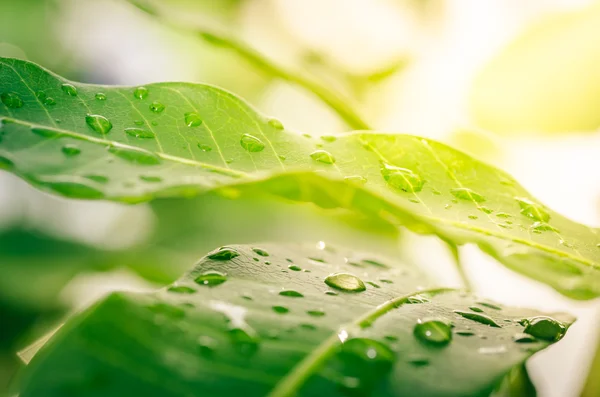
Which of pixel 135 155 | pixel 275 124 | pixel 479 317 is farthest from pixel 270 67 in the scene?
pixel 479 317

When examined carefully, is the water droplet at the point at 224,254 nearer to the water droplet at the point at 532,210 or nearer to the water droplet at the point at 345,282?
the water droplet at the point at 345,282

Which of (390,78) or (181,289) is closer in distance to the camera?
(181,289)

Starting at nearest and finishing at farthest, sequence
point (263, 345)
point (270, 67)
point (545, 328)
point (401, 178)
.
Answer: point (263, 345)
point (545, 328)
point (401, 178)
point (270, 67)

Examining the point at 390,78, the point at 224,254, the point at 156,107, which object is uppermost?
the point at 390,78

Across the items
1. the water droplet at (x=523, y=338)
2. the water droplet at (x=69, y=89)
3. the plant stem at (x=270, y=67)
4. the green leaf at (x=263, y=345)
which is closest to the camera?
the green leaf at (x=263, y=345)

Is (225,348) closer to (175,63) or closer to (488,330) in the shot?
(488,330)

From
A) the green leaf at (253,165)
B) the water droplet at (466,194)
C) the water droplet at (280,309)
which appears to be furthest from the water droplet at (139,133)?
the water droplet at (466,194)

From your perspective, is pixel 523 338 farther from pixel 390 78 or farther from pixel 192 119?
pixel 390 78
